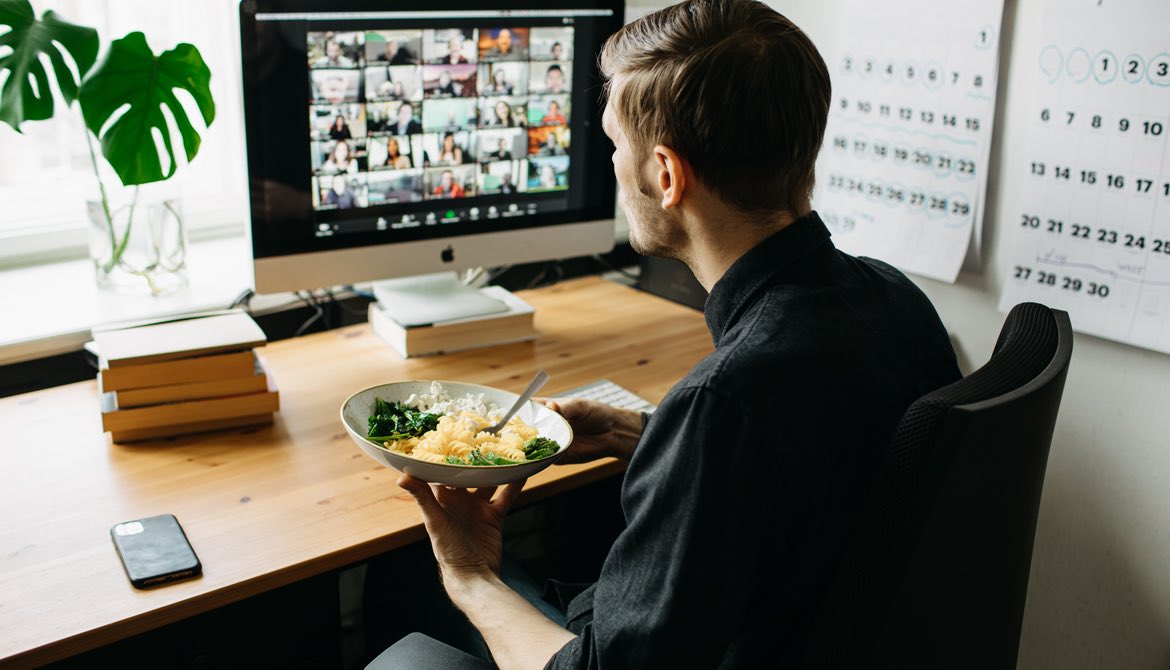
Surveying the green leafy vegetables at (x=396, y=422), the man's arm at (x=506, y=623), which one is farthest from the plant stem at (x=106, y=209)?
the man's arm at (x=506, y=623)

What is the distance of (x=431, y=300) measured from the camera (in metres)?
1.85

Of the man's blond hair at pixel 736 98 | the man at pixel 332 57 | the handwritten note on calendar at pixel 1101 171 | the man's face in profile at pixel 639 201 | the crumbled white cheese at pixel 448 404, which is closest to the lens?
the man's blond hair at pixel 736 98

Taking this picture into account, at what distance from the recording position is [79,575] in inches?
44.2

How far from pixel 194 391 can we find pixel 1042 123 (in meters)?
1.33

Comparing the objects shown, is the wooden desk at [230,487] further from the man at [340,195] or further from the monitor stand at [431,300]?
the man at [340,195]

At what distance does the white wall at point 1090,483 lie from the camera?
158 cm

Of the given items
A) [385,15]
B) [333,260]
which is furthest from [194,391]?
[385,15]

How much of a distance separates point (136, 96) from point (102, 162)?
56 cm

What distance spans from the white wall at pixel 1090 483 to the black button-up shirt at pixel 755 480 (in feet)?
2.46

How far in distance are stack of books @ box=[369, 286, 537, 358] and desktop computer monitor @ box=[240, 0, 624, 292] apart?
100 millimetres

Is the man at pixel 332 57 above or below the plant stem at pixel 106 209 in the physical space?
above

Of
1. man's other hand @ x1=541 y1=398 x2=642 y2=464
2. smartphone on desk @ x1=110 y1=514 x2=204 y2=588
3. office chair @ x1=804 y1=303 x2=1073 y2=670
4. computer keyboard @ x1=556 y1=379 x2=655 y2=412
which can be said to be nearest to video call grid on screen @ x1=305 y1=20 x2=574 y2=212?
computer keyboard @ x1=556 y1=379 x2=655 y2=412

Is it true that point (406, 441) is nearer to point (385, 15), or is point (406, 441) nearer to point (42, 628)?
point (42, 628)

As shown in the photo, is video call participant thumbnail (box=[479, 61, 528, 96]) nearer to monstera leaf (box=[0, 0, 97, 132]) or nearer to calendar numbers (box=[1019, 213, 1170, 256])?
monstera leaf (box=[0, 0, 97, 132])
